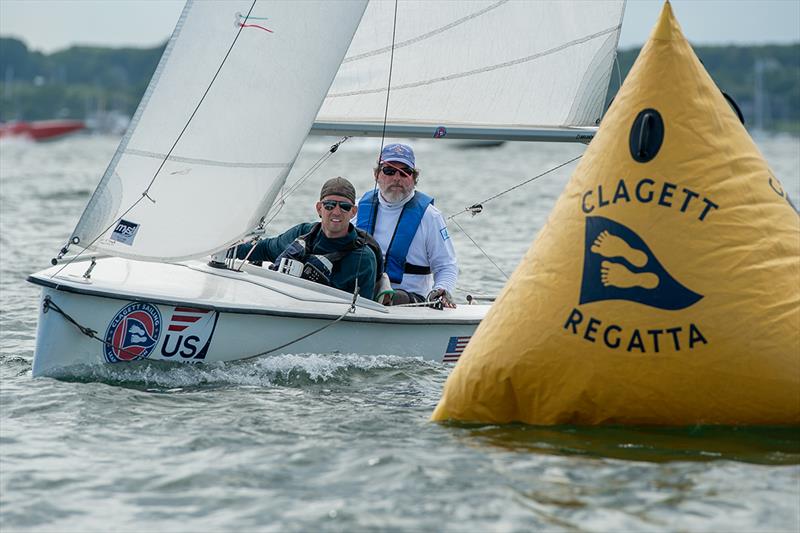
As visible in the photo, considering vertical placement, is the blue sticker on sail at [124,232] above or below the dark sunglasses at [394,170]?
below

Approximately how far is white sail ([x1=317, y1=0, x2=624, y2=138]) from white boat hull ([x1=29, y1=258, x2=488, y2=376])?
169 centimetres

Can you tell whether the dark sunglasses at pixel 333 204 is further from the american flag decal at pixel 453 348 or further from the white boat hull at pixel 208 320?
the american flag decal at pixel 453 348

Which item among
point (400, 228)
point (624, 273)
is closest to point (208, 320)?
point (400, 228)

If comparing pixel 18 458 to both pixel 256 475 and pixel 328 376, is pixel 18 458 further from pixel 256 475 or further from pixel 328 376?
pixel 328 376

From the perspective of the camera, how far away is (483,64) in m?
8.80

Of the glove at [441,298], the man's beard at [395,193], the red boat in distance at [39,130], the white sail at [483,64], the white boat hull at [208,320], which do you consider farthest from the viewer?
the red boat in distance at [39,130]

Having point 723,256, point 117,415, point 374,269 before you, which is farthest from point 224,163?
point 723,256

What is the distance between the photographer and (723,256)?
536 centimetres

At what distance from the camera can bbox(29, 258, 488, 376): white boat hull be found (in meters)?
6.63

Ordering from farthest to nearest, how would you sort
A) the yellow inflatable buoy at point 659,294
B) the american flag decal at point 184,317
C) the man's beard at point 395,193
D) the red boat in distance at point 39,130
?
1. the red boat in distance at point 39,130
2. the man's beard at point 395,193
3. the american flag decal at point 184,317
4. the yellow inflatable buoy at point 659,294

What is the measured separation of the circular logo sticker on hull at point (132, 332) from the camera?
6672mm

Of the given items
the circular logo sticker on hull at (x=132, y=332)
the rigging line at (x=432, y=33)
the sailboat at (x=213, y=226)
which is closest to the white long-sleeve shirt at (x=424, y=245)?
the sailboat at (x=213, y=226)

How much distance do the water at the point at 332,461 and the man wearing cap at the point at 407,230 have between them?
99 centimetres

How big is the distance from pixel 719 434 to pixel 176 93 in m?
3.51
